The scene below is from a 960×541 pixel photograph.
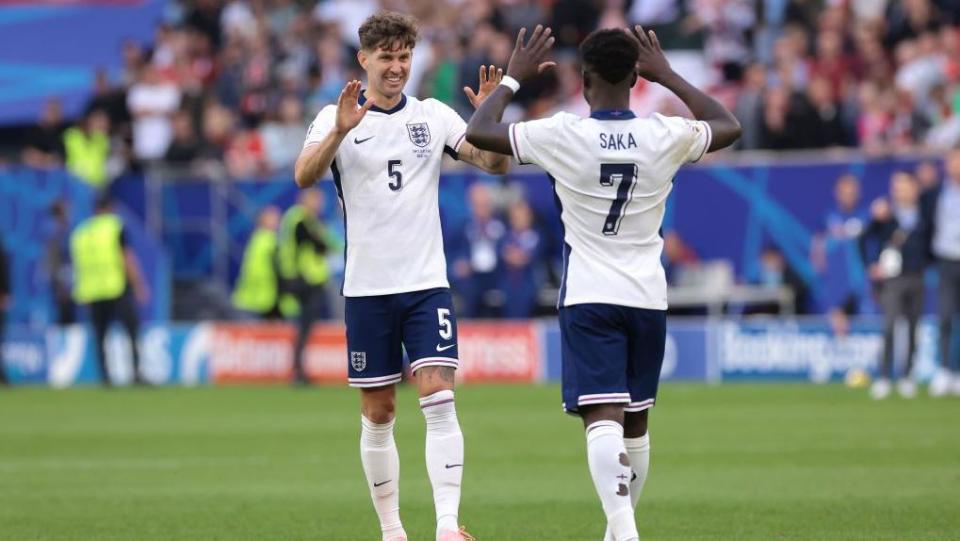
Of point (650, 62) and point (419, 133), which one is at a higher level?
point (650, 62)

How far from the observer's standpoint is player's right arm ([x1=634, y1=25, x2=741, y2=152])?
8.14 meters

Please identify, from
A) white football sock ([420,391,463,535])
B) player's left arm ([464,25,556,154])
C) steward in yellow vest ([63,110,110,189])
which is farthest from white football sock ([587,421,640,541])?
steward in yellow vest ([63,110,110,189])

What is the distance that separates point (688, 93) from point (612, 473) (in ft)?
5.86

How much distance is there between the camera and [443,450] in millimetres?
8922

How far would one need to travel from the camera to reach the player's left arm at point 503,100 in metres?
8.09

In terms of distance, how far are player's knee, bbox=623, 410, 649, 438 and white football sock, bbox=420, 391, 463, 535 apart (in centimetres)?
87

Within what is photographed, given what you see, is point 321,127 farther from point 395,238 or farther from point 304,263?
point 304,263

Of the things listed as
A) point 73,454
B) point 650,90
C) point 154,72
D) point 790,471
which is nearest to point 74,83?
point 154,72

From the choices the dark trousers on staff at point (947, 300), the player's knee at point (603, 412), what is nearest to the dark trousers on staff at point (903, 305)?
the dark trousers on staff at point (947, 300)

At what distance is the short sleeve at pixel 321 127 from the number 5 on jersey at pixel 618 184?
154 cm

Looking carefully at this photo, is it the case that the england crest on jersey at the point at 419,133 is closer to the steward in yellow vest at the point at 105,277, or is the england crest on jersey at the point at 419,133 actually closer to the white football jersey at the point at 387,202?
the white football jersey at the point at 387,202

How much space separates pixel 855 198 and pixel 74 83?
13879 millimetres

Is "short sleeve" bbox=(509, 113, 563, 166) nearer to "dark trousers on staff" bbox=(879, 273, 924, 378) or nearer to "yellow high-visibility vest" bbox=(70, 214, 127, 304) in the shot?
"dark trousers on staff" bbox=(879, 273, 924, 378)

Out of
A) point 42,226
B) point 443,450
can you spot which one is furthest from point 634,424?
point 42,226
